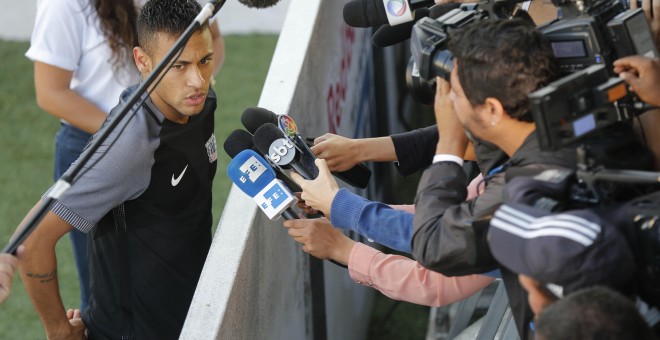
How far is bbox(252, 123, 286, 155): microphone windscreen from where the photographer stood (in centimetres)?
302

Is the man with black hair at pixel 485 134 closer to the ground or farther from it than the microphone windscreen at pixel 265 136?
farther from it

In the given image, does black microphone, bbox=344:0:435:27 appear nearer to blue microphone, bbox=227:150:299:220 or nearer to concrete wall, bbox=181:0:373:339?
concrete wall, bbox=181:0:373:339

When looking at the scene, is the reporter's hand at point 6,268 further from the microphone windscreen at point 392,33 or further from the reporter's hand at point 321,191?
the microphone windscreen at point 392,33

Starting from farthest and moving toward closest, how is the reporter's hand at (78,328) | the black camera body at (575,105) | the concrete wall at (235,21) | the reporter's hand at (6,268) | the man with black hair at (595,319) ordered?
the concrete wall at (235,21)
the reporter's hand at (78,328)
the reporter's hand at (6,268)
the black camera body at (575,105)
the man with black hair at (595,319)

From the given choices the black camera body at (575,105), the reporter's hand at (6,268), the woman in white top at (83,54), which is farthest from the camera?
the woman in white top at (83,54)

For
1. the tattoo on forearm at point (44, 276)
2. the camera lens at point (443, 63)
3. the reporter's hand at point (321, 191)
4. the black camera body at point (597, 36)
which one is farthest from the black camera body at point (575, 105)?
the tattoo on forearm at point (44, 276)

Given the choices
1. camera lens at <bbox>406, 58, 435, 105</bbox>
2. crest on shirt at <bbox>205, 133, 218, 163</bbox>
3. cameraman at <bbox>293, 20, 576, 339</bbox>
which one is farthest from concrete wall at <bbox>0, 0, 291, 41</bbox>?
cameraman at <bbox>293, 20, 576, 339</bbox>

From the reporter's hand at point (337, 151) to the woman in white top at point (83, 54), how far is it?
118 centimetres

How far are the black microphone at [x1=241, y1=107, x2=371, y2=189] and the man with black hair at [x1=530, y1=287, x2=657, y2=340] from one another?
119 cm

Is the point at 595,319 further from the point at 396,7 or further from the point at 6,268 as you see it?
the point at 396,7

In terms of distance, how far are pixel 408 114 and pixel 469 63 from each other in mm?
4498

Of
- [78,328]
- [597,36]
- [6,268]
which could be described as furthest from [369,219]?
[78,328]

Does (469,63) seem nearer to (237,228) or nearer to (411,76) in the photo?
(411,76)

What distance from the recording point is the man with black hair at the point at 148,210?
10.3 feet
